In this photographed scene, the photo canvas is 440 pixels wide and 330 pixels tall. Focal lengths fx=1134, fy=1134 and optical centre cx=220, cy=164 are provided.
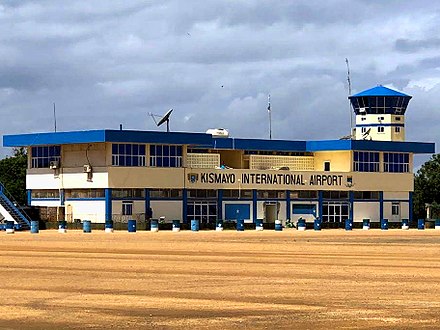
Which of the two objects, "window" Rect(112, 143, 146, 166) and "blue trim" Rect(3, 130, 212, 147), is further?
"window" Rect(112, 143, 146, 166)

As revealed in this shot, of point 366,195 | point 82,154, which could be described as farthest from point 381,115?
point 82,154

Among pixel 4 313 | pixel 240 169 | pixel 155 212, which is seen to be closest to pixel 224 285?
pixel 4 313

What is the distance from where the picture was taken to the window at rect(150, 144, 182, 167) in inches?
3693

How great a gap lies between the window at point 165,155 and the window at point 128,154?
107 centimetres

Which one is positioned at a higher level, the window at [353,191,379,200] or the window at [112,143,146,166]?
the window at [112,143,146,166]

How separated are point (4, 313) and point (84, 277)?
942cm

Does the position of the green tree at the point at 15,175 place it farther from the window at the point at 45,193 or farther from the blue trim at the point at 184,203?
the blue trim at the point at 184,203

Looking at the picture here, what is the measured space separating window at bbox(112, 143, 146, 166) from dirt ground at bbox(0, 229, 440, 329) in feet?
145

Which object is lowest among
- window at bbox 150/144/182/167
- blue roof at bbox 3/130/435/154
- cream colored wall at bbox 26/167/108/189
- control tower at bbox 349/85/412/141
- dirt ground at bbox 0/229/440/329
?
dirt ground at bbox 0/229/440/329

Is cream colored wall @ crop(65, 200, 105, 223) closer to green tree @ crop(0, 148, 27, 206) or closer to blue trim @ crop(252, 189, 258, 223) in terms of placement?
blue trim @ crop(252, 189, 258, 223)

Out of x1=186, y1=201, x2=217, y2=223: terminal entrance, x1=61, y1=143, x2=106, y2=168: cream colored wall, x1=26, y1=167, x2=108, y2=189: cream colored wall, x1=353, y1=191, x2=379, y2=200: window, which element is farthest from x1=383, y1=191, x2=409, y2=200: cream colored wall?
x1=26, y1=167, x2=108, y2=189: cream colored wall

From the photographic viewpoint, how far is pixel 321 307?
24719 millimetres

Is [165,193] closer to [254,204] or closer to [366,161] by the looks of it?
[254,204]

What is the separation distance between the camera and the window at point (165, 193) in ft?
307
